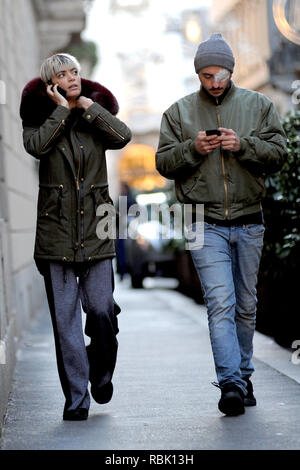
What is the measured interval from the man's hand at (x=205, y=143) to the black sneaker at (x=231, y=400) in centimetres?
121

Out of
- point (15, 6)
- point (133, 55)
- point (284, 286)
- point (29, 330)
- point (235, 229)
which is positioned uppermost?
point (133, 55)

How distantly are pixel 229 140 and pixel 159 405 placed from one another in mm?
1549

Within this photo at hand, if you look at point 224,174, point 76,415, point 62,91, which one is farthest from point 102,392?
point 62,91

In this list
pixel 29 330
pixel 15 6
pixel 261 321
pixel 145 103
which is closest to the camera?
pixel 261 321

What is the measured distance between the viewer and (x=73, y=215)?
18.3 ft

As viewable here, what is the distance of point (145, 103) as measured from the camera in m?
65.9

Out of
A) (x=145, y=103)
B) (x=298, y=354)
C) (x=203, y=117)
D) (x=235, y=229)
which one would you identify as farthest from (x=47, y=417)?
(x=145, y=103)

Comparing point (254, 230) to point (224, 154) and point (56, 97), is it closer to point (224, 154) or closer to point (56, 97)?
point (224, 154)

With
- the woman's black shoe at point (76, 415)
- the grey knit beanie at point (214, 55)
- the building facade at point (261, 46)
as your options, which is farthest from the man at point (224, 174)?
the building facade at point (261, 46)

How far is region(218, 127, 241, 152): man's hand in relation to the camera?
558 cm

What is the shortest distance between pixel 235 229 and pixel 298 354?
8.06ft

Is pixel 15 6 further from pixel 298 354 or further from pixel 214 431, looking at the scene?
pixel 214 431

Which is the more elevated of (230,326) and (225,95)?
(225,95)
